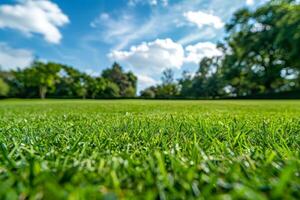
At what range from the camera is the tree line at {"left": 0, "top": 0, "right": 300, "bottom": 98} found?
93.8ft

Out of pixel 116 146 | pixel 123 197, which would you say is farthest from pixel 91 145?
pixel 123 197

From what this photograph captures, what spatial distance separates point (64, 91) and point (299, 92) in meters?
42.9

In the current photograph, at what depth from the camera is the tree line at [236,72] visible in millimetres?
28594

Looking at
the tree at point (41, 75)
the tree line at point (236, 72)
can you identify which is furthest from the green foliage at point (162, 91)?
the tree at point (41, 75)

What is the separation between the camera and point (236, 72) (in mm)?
33156

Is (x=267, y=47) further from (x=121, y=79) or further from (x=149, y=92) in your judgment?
(x=121, y=79)

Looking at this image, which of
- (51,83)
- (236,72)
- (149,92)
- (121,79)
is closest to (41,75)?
(51,83)

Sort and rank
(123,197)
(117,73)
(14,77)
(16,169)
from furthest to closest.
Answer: (117,73), (14,77), (16,169), (123,197)

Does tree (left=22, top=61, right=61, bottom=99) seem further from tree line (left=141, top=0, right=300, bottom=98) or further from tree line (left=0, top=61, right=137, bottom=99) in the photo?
tree line (left=141, top=0, right=300, bottom=98)

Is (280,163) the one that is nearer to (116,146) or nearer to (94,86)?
(116,146)

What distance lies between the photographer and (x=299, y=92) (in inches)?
1163

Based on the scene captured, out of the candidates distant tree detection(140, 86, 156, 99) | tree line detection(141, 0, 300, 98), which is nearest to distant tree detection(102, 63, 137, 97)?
distant tree detection(140, 86, 156, 99)

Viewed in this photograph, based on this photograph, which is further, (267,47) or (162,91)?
(162,91)

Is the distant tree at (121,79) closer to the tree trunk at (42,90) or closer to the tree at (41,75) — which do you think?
the tree at (41,75)
